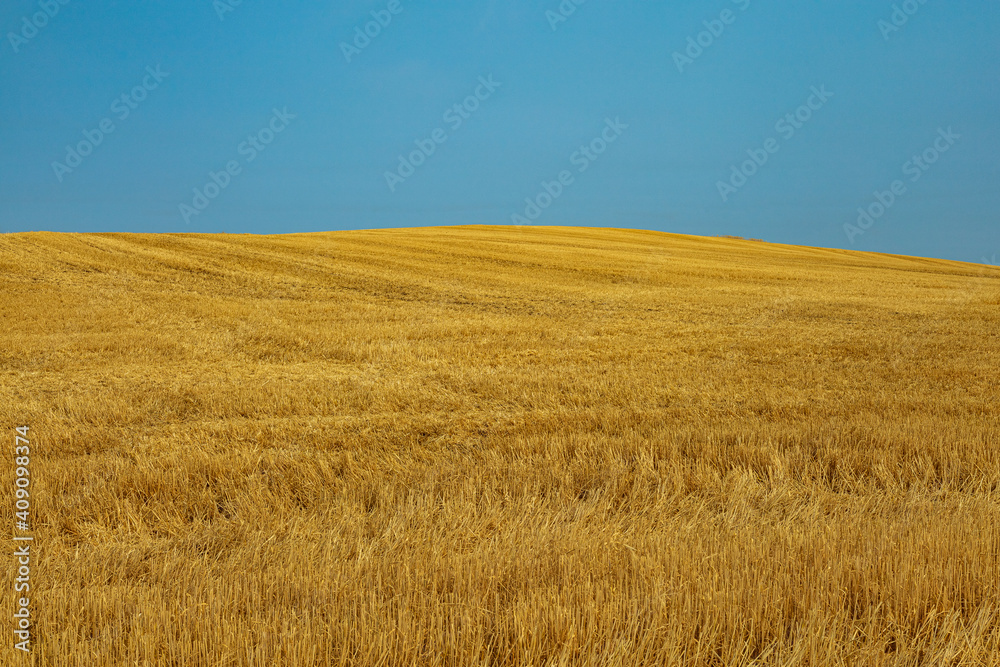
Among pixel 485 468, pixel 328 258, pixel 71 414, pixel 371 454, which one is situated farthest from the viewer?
pixel 328 258

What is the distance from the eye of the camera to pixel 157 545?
4.29 metres

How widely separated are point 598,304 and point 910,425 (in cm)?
1625

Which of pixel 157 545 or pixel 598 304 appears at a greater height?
pixel 598 304

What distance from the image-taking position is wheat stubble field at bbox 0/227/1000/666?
9.70ft

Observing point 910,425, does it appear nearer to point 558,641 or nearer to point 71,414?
point 558,641

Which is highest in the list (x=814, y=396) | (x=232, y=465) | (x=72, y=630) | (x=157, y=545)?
Answer: (x=814, y=396)

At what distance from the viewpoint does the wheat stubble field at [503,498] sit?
2.96 metres

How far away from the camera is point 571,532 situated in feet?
13.8

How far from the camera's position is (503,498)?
201 inches

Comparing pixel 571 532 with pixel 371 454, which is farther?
pixel 371 454

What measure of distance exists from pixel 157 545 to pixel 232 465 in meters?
1.64

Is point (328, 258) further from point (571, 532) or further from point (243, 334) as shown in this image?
point (571, 532)

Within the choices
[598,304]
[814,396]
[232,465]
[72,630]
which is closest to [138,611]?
[72,630]

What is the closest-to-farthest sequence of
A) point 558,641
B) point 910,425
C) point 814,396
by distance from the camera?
point 558,641 < point 910,425 < point 814,396
